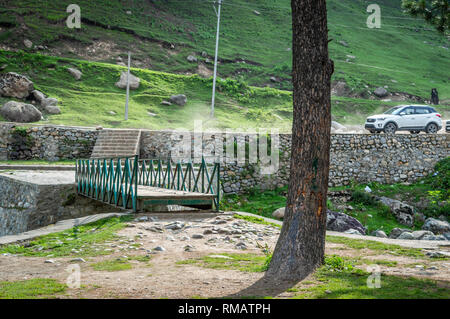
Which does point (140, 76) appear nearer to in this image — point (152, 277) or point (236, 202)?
point (236, 202)

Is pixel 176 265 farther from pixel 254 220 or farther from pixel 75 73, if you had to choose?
pixel 75 73

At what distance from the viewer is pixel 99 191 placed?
540 inches

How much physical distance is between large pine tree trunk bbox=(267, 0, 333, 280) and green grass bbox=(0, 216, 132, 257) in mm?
3412

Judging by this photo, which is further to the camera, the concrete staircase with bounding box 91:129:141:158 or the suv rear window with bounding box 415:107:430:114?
the suv rear window with bounding box 415:107:430:114

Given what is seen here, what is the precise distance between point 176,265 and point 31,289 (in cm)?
218

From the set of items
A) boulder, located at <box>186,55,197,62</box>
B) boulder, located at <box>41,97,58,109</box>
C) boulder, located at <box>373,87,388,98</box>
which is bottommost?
boulder, located at <box>41,97,58,109</box>

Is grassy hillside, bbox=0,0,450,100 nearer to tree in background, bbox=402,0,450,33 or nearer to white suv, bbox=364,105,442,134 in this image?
white suv, bbox=364,105,442,134

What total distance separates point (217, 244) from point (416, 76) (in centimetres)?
4748

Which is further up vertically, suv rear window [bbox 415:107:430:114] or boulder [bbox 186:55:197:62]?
boulder [bbox 186:55:197:62]

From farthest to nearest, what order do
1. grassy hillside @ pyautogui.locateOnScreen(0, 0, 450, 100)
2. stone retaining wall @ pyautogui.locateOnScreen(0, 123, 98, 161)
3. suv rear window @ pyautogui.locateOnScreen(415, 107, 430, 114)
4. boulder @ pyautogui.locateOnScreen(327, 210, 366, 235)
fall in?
grassy hillside @ pyautogui.locateOnScreen(0, 0, 450, 100), suv rear window @ pyautogui.locateOnScreen(415, 107, 430, 114), stone retaining wall @ pyautogui.locateOnScreen(0, 123, 98, 161), boulder @ pyautogui.locateOnScreen(327, 210, 366, 235)

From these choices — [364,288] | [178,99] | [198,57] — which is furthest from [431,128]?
[198,57]

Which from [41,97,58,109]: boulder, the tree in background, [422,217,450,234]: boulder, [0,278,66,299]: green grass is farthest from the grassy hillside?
[0,278,66,299]: green grass

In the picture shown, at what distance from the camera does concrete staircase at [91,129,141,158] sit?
21828 millimetres
